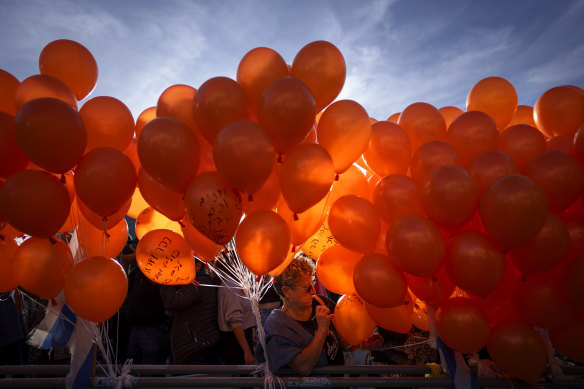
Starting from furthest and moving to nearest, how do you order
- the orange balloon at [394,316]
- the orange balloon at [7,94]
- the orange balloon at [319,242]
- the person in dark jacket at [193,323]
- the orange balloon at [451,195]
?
the person in dark jacket at [193,323]
the orange balloon at [319,242]
the orange balloon at [394,316]
the orange balloon at [7,94]
the orange balloon at [451,195]

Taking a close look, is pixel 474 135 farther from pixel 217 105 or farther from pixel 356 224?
pixel 217 105

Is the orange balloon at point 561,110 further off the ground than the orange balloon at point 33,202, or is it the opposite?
the orange balloon at point 561,110

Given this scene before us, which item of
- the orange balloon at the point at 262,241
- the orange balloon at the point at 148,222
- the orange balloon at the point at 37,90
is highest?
the orange balloon at the point at 37,90

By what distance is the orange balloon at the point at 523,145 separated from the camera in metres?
2.05

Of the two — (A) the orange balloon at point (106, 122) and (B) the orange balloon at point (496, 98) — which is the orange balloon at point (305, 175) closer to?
(A) the orange balloon at point (106, 122)

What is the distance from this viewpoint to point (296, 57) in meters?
1.99

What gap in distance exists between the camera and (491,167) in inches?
74.1

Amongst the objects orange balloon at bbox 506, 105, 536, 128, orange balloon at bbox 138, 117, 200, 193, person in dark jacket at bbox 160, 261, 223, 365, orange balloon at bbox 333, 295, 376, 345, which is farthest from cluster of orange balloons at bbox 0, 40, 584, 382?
person in dark jacket at bbox 160, 261, 223, 365

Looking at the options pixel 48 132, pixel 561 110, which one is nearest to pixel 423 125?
pixel 561 110

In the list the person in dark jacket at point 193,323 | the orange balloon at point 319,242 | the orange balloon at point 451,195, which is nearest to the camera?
the orange balloon at point 451,195

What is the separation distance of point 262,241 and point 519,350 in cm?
150

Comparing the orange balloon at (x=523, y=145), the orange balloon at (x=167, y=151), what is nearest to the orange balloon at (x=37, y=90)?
the orange balloon at (x=167, y=151)

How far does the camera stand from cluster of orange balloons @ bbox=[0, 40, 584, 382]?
1.68 meters

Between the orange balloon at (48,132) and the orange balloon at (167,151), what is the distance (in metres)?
0.30
